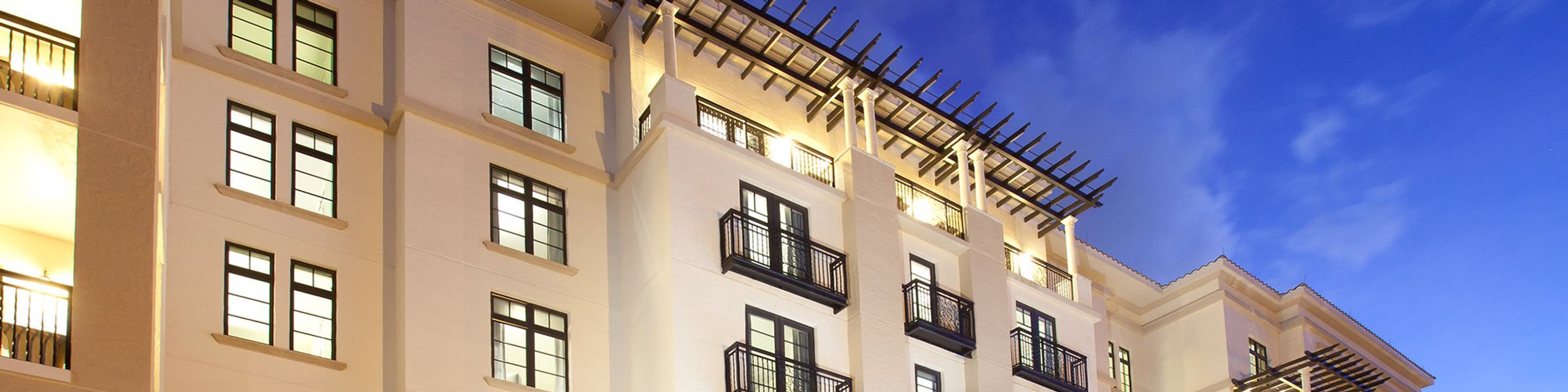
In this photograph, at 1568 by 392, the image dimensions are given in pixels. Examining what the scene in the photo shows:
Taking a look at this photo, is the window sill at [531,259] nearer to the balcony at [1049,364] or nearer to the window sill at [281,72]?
the window sill at [281,72]

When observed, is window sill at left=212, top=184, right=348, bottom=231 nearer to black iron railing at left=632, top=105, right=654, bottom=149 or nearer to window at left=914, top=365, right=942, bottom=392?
black iron railing at left=632, top=105, right=654, bottom=149

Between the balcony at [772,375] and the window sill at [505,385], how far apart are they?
351 centimetres

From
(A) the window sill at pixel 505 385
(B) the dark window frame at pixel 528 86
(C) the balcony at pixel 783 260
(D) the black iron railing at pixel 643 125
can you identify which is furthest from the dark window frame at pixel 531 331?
(D) the black iron railing at pixel 643 125

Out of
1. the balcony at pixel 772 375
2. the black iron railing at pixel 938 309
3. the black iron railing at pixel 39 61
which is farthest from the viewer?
the black iron railing at pixel 938 309

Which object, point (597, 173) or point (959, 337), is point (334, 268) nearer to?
point (597, 173)

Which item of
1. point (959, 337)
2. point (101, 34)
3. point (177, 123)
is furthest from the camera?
point (959, 337)

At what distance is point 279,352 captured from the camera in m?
22.6

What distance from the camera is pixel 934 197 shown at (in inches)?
1345

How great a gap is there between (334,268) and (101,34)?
21.7 ft

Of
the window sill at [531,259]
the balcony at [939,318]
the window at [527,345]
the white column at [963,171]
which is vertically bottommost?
the window at [527,345]

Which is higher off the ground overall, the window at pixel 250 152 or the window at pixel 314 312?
the window at pixel 250 152

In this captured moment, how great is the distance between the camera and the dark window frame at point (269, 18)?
979 inches

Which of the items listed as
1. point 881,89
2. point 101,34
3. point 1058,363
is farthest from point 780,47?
point 101,34

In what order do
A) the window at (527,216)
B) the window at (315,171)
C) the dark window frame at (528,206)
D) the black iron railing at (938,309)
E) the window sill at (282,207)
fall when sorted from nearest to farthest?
the window sill at (282,207) → the window at (315,171) → the dark window frame at (528,206) → the window at (527,216) → the black iron railing at (938,309)
